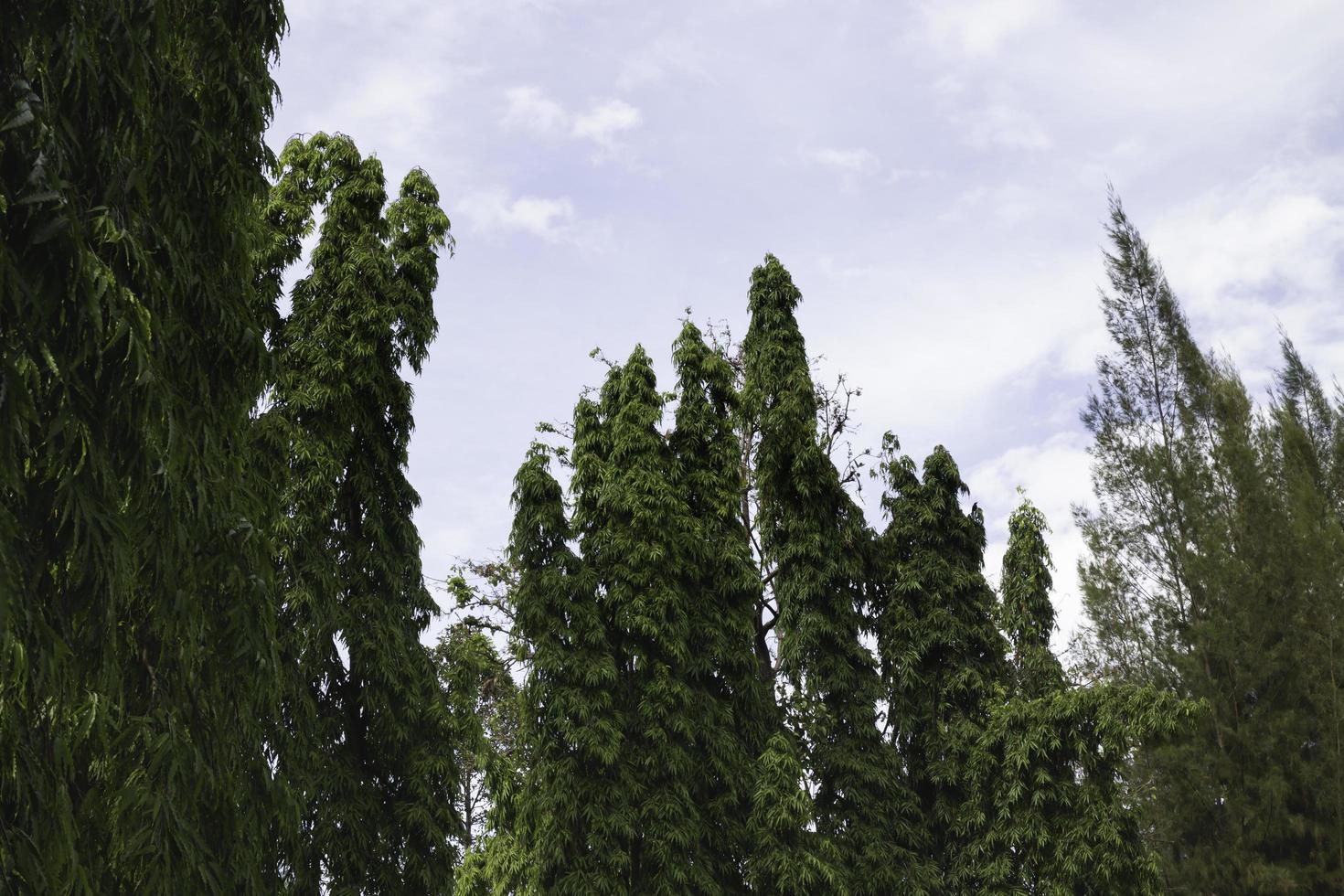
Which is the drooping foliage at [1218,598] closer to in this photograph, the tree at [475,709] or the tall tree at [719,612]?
the tall tree at [719,612]

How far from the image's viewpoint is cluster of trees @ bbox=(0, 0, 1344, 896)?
4777 millimetres

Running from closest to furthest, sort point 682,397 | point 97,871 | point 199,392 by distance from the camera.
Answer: point 97,871 → point 199,392 → point 682,397

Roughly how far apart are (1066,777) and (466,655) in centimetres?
840

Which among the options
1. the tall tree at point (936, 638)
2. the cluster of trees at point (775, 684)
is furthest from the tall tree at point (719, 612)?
the tall tree at point (936, 638)

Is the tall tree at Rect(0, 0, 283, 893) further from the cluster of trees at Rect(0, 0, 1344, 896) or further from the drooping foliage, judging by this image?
the drooping foliage

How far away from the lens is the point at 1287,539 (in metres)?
18.8

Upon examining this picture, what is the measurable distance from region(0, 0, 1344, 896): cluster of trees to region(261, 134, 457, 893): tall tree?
0.04m

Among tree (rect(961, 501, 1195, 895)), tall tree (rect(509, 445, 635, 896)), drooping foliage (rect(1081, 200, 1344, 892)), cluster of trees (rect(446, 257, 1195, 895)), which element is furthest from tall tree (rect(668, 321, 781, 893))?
drooping foliage (rect(1081, 200, 1344, 892))

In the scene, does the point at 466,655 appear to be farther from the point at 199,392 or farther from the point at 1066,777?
the point at 1066,777

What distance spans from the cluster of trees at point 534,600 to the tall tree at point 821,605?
0.20ft

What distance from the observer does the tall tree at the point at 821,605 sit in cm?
1495

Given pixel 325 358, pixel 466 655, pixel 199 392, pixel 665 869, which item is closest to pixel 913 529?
pixel 665 869

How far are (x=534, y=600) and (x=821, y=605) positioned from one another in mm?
4321

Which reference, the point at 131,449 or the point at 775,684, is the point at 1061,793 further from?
the point at 131,449
